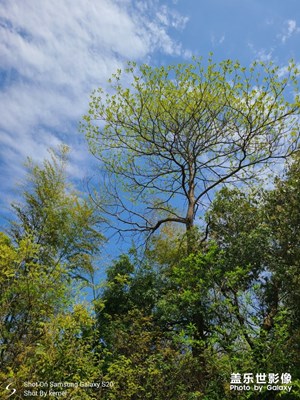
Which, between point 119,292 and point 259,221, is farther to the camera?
point 119,292

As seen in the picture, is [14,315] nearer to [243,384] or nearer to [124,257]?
[243,384]

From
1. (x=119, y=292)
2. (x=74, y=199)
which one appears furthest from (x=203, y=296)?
(x=74, y=199)

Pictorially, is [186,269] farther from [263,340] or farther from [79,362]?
[79,362]

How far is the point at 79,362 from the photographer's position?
4.61 meters

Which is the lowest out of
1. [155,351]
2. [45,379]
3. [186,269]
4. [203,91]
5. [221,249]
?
[45,379]

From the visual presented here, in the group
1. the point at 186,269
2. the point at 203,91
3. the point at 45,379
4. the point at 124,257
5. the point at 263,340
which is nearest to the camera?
the point at 45,379

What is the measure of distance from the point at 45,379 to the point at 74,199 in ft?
22.7

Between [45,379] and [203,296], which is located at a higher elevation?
[203,296]

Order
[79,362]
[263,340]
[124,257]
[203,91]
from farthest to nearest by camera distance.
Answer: [124,257], [203,91], [263,340], [79,362]

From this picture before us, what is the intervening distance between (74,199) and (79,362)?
6.64m

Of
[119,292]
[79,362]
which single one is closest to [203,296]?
[119,292]

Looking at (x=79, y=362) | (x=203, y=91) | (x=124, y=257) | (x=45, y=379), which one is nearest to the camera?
(x=45, y=379)

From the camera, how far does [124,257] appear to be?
10.2m

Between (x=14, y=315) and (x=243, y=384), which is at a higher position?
(x=14, y=315)
